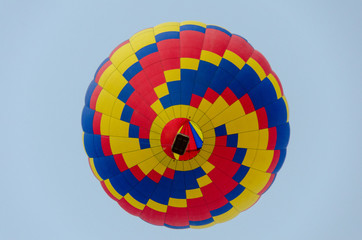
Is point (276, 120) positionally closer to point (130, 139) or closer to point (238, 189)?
point (238, 189)

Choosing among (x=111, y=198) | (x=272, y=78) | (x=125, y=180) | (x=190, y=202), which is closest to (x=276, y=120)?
(x=272, y=78)

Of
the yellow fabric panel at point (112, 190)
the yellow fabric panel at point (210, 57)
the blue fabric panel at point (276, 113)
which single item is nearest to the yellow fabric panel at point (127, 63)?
the yellow fabric panel at point (210, 57)

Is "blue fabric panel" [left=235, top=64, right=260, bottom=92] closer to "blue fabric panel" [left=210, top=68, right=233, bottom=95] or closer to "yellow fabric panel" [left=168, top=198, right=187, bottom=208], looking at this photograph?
"blue fabric panel" [left=210, top=68, right=233, bottom=95]

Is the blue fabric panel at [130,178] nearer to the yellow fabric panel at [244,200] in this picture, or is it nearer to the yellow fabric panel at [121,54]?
the yellow fabric panel at [244,200]

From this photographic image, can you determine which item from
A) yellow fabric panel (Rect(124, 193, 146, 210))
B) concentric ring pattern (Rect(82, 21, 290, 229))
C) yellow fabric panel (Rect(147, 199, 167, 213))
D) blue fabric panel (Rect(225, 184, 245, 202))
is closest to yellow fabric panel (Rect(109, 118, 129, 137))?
concentric ring pattern (Rect(82, 21, 290, 229))

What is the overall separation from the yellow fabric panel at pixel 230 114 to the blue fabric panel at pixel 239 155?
0.78 metres

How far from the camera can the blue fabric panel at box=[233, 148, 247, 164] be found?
11.5 m

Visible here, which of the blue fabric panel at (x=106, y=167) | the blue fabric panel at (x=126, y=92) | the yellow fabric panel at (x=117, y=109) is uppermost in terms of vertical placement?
the blue fabric panel at (x=126, y=92)

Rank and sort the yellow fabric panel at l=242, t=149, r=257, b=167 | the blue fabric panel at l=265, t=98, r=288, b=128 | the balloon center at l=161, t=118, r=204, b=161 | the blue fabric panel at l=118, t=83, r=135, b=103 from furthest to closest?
the blue fabric panel at l=265, t=98, r=288, b=128
the yellow fabric panel at l=242, t=149, r=257, b=167
the blue fabric panel at l=118, t=83, r=135, b=103
the balloon center at l=161, t=118, r=204, b=161

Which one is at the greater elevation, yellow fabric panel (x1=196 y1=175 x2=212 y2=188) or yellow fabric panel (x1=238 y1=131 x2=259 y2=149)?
yellow fabric panel (x1=238 y1=131 x2=259 y2=149)

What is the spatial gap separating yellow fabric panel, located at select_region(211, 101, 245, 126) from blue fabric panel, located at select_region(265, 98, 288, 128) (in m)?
0.89

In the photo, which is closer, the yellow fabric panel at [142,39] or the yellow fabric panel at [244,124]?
the yellow fabric panel at [244,124]

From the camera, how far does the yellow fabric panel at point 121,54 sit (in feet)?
40.0

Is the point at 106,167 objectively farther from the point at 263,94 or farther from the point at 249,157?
the point at 263,94
